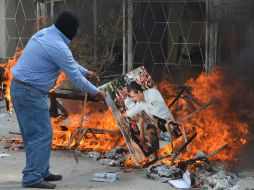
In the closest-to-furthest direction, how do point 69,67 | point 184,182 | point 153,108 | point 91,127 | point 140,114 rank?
point 69,67, point 184,182, point 140,114, point 153,108, point 91,127

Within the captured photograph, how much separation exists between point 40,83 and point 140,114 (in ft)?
5.04

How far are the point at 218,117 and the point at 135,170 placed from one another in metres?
1.49

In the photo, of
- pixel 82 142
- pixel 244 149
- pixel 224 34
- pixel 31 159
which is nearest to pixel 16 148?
pixel 82 142

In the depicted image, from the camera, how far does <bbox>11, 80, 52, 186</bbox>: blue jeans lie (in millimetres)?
5840

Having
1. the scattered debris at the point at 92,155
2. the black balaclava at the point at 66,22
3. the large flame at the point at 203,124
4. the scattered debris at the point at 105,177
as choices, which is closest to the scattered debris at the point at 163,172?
the scattered debris at the point at 105,177

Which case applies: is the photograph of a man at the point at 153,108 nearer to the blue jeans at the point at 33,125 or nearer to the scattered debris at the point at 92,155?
the scattered debris at the point at 92,155

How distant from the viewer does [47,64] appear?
19.1 feet

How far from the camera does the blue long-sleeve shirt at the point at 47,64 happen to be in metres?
5.75

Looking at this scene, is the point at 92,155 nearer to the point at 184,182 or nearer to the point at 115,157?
the point at 115,157

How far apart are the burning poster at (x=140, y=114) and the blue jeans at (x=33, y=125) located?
3.39 ft

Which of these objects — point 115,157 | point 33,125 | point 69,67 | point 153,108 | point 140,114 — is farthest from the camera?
point 115,157

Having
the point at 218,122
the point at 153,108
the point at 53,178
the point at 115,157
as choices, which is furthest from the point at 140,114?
the point at 53,178

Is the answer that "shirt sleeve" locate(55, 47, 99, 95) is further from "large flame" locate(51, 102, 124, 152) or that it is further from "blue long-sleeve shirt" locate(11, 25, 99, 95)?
"large flame" locate(51, 102, 124, 152)

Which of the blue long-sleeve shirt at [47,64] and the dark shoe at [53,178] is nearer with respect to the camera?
the blue long-sleeve shirt at [47,64]
